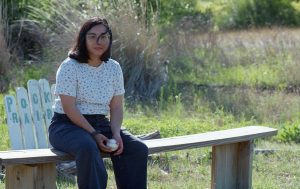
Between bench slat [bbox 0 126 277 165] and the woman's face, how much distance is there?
726mm

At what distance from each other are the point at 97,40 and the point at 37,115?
4.37ft

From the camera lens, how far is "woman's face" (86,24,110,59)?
5.77m

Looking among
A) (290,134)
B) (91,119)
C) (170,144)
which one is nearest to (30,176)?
(91,119)

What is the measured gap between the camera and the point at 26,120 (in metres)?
6.72

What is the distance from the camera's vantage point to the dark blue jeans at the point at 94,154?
17.7ft

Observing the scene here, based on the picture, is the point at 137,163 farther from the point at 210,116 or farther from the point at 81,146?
the point at 210,116

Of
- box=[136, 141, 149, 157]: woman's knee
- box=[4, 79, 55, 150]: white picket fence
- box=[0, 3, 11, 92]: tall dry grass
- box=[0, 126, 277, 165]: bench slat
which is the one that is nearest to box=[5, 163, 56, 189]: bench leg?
box=[0, 126, 277, 165]: bench slat

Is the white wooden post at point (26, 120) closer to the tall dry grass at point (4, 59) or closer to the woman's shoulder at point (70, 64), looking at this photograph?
the woman's shoulder at point (70, 64)

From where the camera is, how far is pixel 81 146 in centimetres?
541

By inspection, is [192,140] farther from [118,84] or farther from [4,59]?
[4,59]

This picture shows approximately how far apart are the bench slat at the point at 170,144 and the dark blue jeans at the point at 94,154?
0.10 meters

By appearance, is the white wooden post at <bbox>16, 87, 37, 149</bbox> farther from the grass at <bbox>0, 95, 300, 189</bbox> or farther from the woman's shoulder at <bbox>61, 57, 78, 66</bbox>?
the woman's shoulder at <bbox>61, 57, 78, 66</bbox>

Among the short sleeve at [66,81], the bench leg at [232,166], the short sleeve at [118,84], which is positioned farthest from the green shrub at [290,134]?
the short sleeve at [66,81]

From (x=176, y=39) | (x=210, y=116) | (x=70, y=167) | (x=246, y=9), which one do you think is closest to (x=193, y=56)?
(x=176, y=39)
